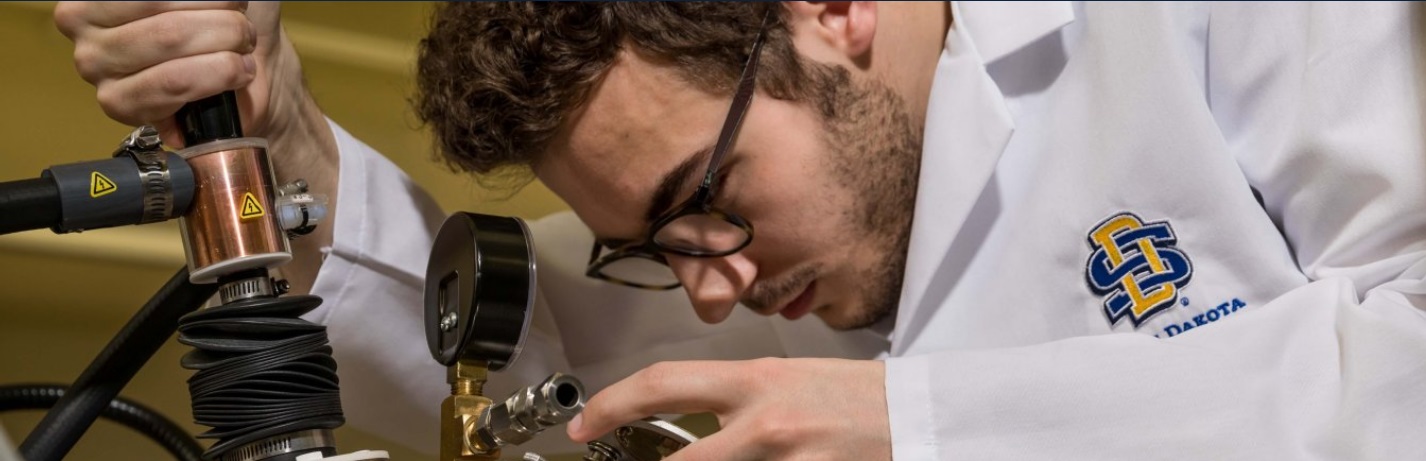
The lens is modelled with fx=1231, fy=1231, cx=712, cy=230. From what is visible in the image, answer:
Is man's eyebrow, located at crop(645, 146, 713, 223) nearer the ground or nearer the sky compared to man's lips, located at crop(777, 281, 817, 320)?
nearer the sky

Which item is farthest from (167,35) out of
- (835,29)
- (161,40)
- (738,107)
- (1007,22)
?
(1007,22)

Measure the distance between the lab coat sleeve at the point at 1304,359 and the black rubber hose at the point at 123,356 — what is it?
0.36 metres

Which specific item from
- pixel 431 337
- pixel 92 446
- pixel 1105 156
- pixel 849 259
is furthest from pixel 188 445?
pixel 1105 156

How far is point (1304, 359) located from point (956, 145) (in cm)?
30

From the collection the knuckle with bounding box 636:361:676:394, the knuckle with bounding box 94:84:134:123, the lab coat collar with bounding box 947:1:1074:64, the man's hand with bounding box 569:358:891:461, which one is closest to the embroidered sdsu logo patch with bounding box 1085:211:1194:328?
the lab coat collar with bounding box 947:1:1074:64

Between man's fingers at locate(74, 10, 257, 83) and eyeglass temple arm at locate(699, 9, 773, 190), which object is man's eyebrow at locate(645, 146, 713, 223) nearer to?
eyeglass temple arm at locate(699, 9, 773, 190)

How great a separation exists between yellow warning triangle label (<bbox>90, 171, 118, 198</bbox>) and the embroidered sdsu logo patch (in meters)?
0.60

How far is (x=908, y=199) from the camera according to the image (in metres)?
0.96

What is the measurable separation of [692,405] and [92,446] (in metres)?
0.34

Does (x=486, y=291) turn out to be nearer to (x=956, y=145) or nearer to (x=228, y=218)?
(x=228, y=218)

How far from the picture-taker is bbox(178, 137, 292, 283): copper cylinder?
1.88 feet

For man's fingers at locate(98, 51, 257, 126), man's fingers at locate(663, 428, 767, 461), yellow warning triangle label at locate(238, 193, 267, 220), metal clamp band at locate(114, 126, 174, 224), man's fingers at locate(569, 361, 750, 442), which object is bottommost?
man's fingers at locate(663, 428, 767, 461)

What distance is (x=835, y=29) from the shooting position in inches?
37.3

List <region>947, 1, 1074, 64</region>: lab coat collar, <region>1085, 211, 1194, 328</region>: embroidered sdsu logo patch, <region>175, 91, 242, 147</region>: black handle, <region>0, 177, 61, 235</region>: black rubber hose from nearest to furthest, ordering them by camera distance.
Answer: <region>0, 177, 61, 235</region>: black rubber hose → <region>175, 91, 242, 147</region>: black handle → <region>1085, 211, 1194, 328</region>: embroidered sdsu logo patch → <region>947, 1, 1074, 64</region>: lab coat collar
